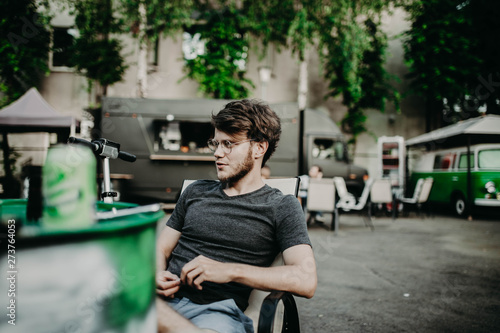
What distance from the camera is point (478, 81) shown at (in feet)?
42.0

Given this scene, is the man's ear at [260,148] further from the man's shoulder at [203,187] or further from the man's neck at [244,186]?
the man's shoulder at [203,187]

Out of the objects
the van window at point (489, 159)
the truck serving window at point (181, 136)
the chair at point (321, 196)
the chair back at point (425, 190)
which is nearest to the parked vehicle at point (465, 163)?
the van window at point (489, 159)

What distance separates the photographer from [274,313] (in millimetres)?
1261

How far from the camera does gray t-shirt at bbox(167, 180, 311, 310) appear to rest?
4.88 feet

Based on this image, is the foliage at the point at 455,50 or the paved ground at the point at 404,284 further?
the foliage at the point at 455,50

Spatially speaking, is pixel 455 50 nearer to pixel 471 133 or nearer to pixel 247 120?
pixel 471 133

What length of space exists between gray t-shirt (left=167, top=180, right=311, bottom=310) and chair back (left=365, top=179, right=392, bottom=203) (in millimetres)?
7256

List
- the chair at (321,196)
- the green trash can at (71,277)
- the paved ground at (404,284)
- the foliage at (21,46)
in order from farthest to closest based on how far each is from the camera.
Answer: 1. the foliage at (21,46)
2. the chair at (321,196)
3. the paved ground at (404,284)
4. the green trash can at (71,277)

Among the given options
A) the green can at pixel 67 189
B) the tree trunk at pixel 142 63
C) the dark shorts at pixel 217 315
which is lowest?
the dark shorts at pixel 217 315

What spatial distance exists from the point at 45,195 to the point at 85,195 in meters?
0.08

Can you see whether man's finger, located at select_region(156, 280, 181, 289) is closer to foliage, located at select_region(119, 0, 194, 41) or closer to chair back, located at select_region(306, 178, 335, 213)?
chair back, located at select_region(306, 178, 335, 213)

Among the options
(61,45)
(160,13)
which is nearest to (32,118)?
(160,13)

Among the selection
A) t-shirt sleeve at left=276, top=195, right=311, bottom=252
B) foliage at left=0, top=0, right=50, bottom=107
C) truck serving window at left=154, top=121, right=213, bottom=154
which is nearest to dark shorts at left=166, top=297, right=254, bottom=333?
t-shirt sleeve at left=276, top=195, right=311, bottom=252

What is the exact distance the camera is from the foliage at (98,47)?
11383 millimetres
